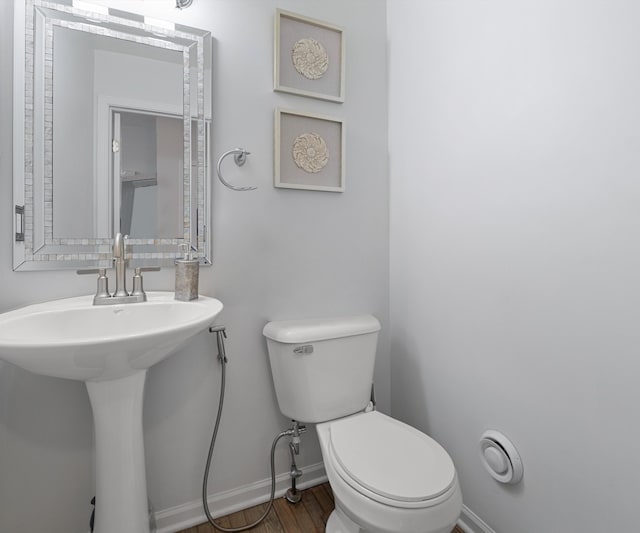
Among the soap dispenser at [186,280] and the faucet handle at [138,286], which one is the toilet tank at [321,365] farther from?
the faucet handle at [138,286]

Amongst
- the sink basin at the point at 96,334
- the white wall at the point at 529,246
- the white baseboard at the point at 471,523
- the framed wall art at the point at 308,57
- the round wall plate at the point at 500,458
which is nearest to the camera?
the sink basin at the point at 96,334

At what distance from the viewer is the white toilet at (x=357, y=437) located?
879mm

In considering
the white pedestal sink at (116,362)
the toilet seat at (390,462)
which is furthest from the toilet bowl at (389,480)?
the white pedestal sink at (116,362)

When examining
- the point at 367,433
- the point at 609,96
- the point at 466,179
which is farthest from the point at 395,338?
the point at 609,96

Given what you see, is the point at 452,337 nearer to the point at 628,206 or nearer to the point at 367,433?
the point at 367,433

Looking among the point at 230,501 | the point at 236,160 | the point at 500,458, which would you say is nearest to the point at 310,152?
the point at 236,160

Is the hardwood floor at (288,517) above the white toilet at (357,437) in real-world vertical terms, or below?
below

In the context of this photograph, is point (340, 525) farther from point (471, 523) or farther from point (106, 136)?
point (106, 136)

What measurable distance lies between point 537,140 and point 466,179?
270mm

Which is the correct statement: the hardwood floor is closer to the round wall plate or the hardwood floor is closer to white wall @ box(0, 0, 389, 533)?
white wall @ box(0, 0, 389, 533)

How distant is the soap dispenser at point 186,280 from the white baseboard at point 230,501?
81 cm

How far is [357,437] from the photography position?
3.73 ft

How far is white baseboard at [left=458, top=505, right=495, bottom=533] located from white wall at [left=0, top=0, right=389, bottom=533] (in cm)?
52

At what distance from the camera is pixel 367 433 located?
1163 mm
